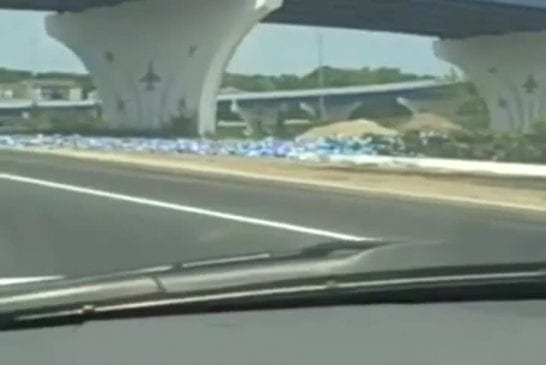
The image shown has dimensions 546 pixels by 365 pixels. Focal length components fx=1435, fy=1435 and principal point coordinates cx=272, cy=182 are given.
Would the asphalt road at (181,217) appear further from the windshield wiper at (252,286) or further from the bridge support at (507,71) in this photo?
the windshield wiper at (252,286)

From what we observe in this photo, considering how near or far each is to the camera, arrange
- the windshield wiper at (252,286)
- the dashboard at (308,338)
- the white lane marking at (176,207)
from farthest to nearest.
Answer: the white lane marking at (176,207) < the windshield wiper at (252,286) < the dashboard at (308,338)

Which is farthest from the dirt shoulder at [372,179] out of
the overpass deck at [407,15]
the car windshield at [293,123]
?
the overpass deck at [407,15]

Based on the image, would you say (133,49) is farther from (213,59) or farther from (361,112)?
(361,112)

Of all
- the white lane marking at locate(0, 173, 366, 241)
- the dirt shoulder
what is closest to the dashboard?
the dirt shoulder

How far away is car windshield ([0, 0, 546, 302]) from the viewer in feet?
14.5

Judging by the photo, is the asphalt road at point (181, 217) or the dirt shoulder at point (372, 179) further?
the asphalt road at point (181, 217)

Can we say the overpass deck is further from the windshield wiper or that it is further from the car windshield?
the windshield wiper

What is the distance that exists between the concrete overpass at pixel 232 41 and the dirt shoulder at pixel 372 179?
166 millimetres

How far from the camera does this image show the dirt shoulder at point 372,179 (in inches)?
180

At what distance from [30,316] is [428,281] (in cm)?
104

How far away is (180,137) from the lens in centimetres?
500

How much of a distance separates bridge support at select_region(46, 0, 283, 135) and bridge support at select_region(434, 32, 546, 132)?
693 mm

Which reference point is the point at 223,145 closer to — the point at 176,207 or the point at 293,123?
the point at 293,123

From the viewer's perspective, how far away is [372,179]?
484cm
